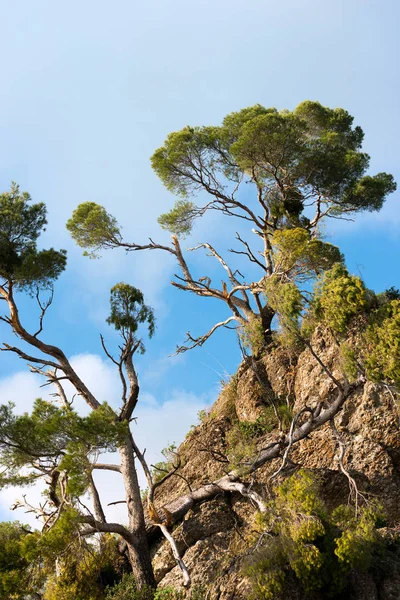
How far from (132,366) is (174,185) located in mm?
8552

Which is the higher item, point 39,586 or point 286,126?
point 286,126

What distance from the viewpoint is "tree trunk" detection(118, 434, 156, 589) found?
478 inches

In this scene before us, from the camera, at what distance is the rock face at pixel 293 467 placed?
1042cm

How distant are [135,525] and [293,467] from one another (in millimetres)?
3782

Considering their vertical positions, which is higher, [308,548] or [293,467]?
[293,467]

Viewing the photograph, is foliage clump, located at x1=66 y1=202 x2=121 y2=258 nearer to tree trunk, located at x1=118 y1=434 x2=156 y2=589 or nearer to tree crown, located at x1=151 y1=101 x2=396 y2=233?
tree crown, located at x1=151 y1=101 x2=396 y2=233

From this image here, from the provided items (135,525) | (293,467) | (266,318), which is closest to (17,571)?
(135,525)

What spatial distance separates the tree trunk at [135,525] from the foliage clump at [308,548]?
11.6ft

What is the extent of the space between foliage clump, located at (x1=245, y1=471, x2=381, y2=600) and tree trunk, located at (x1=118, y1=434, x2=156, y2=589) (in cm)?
353

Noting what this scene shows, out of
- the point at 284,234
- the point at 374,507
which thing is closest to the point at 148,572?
the point at 374,507

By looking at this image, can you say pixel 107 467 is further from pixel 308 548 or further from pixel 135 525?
pixel 308 548

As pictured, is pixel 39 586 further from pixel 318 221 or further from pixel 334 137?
pixel 334 137

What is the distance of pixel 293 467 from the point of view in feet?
42.6

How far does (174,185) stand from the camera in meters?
21.2
